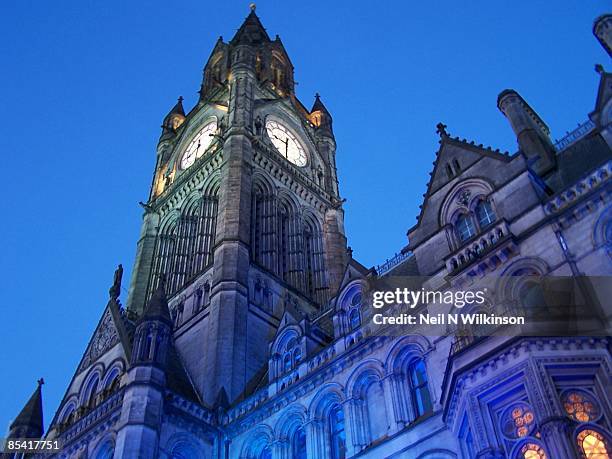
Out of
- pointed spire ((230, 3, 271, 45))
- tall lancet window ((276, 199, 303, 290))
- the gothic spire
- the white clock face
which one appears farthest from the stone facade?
pointed spire ((230, 3, 271, 45))

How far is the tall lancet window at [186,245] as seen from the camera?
3625cm

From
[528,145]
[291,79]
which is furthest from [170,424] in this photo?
[291,79]

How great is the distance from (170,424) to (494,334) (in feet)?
42.9

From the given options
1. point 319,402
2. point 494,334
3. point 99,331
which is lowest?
point 494,334

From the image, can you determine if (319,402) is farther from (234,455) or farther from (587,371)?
(587,371)

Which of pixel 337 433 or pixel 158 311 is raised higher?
pixel 158 311

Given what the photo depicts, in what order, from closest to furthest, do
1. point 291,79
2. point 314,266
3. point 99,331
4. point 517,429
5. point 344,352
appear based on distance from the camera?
point 517,429 → point 344,352 → point 99,331 → point 314,266 → point 291,79

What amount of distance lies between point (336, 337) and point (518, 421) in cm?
963

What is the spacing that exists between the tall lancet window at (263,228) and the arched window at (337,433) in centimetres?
1364

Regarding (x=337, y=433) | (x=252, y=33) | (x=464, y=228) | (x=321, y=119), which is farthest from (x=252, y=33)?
(x=337, y=433)

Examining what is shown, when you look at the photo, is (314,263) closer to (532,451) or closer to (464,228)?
(464,228)

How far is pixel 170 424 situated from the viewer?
23.7 meters

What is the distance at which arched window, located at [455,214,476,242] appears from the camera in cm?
2183

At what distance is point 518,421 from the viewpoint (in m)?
14.4
